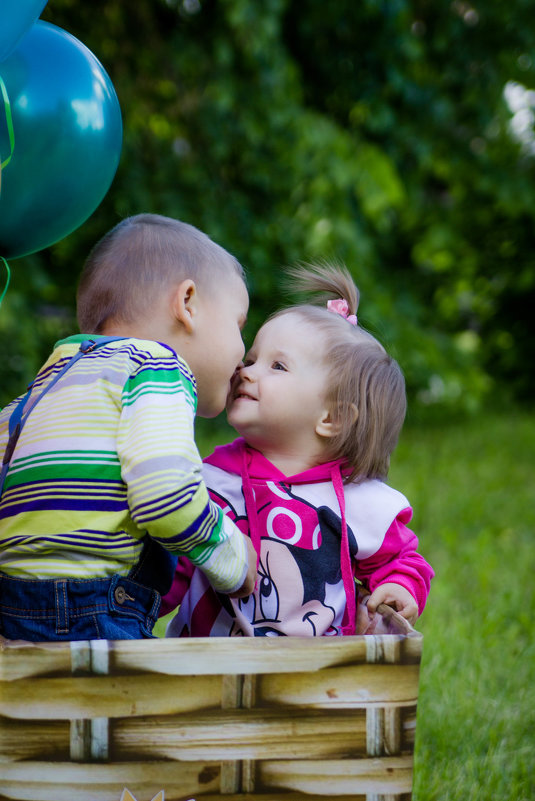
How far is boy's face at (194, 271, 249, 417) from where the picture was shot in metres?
1.54

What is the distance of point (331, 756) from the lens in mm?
1199

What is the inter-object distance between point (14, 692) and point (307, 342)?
878 mm

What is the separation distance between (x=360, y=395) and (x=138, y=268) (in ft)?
1.64

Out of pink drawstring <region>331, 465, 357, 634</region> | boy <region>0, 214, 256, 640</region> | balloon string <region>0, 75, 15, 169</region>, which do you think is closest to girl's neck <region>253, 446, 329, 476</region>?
pink drawstring <region>331, 465, 357, 634</region>

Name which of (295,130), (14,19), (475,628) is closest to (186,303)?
(14,19)

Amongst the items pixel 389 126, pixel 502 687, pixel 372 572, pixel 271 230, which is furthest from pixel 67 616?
pixel 389 126

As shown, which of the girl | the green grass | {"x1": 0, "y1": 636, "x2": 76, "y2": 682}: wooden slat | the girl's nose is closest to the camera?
{"x1": 0, "y1": 636, "x2": 76, "y2": 682}: wooden slat

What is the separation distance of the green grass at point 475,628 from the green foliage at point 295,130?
3.36 feet

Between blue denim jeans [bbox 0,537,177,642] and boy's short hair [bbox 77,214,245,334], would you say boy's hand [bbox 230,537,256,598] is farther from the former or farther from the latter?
boy's short hair [bbox 77,214,245,334]

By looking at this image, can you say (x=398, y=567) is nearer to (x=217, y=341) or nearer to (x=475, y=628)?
(x=217, y=341)

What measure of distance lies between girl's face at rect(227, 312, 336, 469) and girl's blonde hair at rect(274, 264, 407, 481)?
23 mm

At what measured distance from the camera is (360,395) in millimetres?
1660

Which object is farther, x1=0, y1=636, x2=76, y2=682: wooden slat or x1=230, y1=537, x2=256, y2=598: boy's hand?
x1=230, y1=537, x2=256, y2=598: boy's hand

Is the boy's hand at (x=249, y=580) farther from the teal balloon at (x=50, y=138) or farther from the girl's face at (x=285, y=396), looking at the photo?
the teal balloon at (x=50, y=138)
